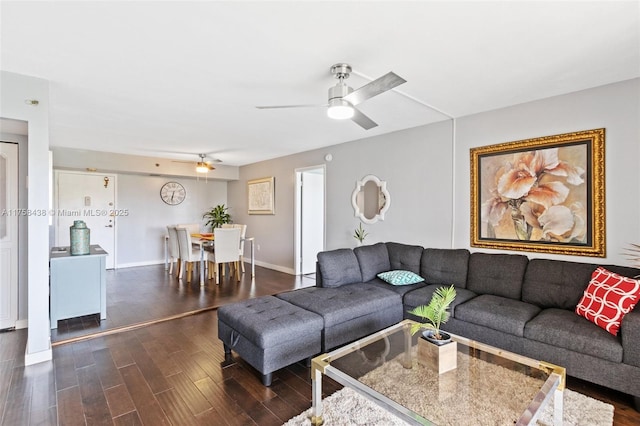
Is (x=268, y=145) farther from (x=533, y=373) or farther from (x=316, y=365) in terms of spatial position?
(x=533, y=373)

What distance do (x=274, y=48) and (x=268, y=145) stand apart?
3.16 m

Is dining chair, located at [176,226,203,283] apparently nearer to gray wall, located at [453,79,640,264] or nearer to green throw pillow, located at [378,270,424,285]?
green throw pillow, located at [378,270,424,285]

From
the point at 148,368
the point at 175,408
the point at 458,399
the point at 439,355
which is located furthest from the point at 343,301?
the point at 148,368

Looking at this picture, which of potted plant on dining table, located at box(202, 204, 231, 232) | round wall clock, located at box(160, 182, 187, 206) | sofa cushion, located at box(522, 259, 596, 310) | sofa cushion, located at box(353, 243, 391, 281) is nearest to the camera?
sofa cushion, located at box(522, 259, 596, 310)

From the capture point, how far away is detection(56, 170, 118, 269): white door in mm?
5879

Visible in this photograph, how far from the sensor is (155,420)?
1844 mm

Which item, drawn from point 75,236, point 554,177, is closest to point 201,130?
point 75,236

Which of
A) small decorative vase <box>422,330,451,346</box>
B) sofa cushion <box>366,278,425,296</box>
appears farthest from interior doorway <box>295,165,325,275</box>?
small decorative vase <box>422,330,451,346</box>

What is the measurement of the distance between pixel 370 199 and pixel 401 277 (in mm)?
1532

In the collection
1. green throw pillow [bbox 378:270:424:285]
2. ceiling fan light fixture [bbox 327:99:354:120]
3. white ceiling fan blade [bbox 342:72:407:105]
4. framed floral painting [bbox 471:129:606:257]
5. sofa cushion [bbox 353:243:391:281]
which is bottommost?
green throw pillow [bbox 378:270:424:285]

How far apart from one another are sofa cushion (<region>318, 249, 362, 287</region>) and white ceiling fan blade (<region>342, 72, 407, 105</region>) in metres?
1.69

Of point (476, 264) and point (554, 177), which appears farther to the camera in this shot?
point (476, 264)

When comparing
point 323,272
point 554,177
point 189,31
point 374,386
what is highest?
point 189,31

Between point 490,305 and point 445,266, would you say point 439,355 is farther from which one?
point 445,266
